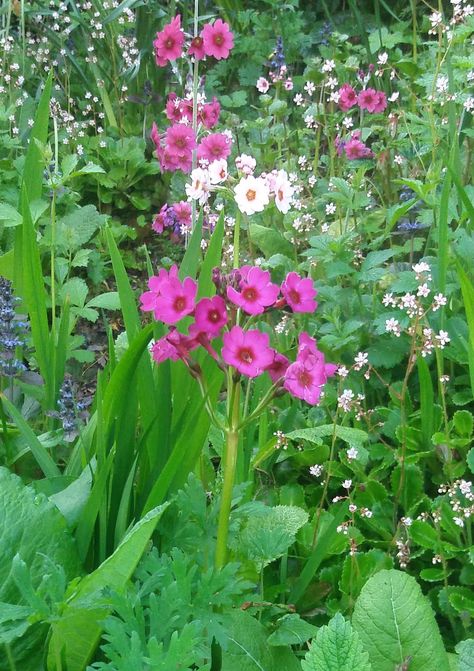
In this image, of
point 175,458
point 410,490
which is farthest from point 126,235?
point 175,458

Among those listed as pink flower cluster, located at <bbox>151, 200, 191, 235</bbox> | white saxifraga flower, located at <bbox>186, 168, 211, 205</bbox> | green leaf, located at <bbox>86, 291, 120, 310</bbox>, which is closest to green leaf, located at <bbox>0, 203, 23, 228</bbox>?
green leaf, located at <bbox>86, 291, 120, 310</bbox>

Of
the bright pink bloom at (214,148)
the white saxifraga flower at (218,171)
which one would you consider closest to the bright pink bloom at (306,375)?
the white saxifraga flower at (218,171)

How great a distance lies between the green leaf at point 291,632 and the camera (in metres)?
1.26

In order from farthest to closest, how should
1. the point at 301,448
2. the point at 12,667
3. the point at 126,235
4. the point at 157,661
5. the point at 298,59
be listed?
1. the point at 298,59
2. the point at 126,235
3. the point at 301,448
4. the point at 12,667
5. the point at 157,661

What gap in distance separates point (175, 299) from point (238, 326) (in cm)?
10

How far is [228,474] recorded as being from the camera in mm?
1155

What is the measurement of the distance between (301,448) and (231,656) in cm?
66

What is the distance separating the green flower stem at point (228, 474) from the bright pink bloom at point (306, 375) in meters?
0.07

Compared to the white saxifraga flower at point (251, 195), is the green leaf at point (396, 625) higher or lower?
lower

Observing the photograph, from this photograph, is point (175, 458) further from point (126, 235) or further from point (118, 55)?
point (118, 55)

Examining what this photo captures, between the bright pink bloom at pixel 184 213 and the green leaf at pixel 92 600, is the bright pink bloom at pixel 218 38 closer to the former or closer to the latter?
the bright pink bloom at pixel 184 213

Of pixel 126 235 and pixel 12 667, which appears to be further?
pixel 126 235

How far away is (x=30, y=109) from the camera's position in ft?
10.9

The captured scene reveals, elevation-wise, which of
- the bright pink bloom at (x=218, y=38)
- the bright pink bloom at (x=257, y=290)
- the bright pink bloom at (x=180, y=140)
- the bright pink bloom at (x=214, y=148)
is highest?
the bright pink bloom at (x=218, y=38)
